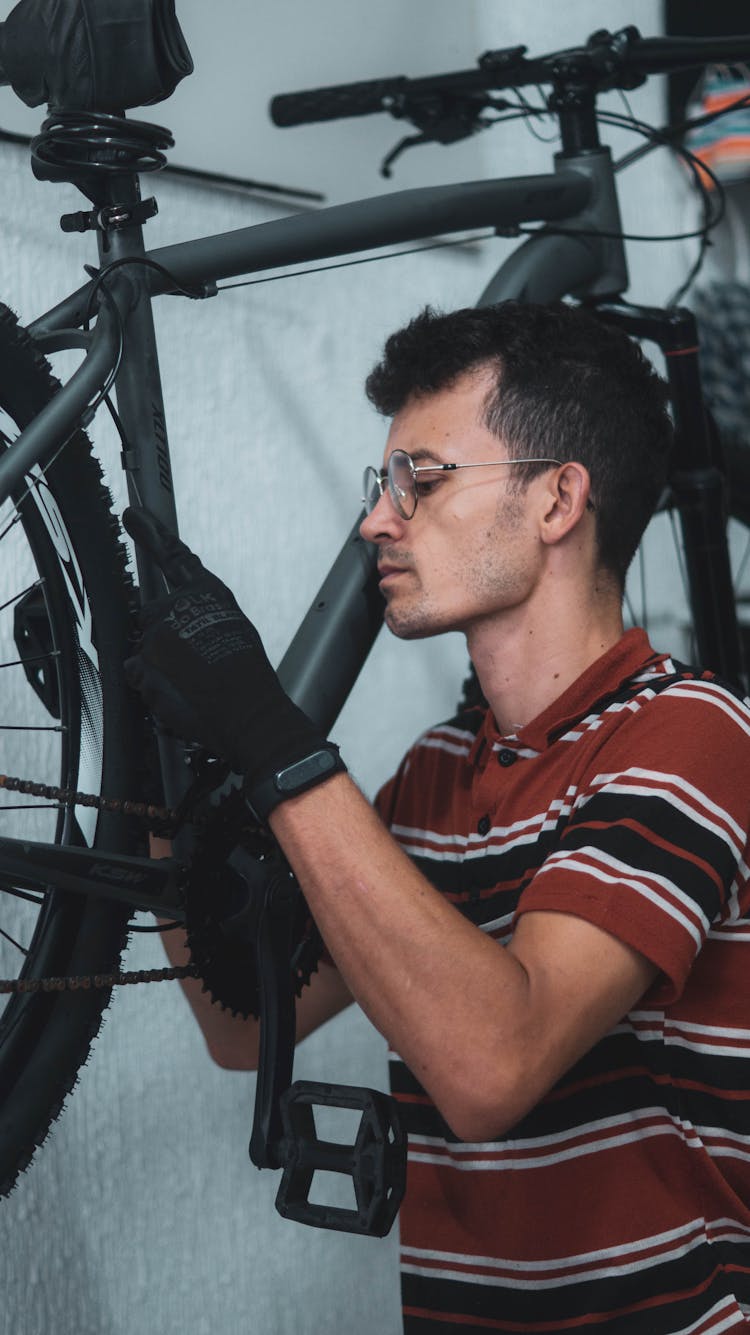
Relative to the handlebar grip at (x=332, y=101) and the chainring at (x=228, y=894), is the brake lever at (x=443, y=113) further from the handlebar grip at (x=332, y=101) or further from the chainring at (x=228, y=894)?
the chainring at (x=228, y=894)

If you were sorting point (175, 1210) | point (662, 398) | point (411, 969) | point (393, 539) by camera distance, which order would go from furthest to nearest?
point (175, 1210), point (662, 398), point (393, 539), point (411, 969)

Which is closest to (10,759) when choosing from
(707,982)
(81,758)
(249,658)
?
(81,758)

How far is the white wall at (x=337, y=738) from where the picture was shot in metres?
1.21

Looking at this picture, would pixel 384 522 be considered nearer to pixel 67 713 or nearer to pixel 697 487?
pixel 67 713

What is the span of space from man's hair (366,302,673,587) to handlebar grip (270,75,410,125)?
36 centimetres

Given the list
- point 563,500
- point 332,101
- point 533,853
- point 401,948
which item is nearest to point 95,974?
point 401,948

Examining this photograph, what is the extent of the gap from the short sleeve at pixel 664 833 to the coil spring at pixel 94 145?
454 mm

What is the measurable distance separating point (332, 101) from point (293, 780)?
31.3 inches

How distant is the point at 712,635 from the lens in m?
1.40

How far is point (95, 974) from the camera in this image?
0.83m

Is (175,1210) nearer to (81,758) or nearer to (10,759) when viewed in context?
(10,759)

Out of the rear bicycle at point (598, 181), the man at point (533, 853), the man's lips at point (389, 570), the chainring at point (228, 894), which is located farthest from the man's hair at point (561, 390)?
the chainring at point (228, 894)

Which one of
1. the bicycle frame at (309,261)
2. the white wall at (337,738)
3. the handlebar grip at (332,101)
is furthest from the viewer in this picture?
the handlebar grip at (332,101)

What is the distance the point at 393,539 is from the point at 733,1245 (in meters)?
0.50
